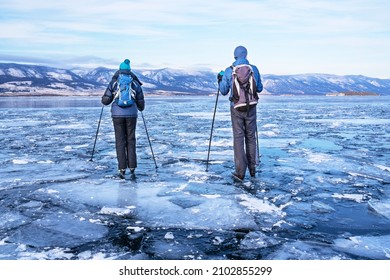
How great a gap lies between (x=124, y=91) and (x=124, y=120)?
0.58 metres

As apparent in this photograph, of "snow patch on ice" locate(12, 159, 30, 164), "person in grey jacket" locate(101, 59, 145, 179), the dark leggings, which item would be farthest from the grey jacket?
"snow patch on ice" locate(12, 159, 30, 164)

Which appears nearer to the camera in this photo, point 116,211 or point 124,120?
point 116,211

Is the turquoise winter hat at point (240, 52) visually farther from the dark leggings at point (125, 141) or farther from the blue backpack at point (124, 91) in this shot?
the dark leggings at point (125, 141)

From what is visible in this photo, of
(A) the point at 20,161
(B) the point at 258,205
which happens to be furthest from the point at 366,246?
(A) the point at 20,161

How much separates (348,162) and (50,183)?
6361mm

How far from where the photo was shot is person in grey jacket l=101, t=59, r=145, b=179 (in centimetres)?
682

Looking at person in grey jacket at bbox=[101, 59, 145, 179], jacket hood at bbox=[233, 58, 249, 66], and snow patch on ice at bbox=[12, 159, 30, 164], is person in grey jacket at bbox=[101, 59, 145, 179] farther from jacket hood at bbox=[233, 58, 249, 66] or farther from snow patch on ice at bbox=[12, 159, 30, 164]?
snow patch on ice at bbox=[12, 159, 30, 164]

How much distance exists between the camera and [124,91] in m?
6.81

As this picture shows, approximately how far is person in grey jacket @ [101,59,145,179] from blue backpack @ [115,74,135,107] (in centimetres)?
6

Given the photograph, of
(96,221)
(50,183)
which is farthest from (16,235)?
(50,183)

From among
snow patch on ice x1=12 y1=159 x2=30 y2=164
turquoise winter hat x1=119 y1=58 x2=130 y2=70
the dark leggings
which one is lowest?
snow patch on ice x1=12 y1=159 x2=30 y2=164

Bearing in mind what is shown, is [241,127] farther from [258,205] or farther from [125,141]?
[125,141]

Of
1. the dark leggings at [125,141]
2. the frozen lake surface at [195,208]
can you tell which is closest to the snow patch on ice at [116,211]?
the frozen lake surface at [195,208]

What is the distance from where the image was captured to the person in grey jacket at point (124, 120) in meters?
6.82
